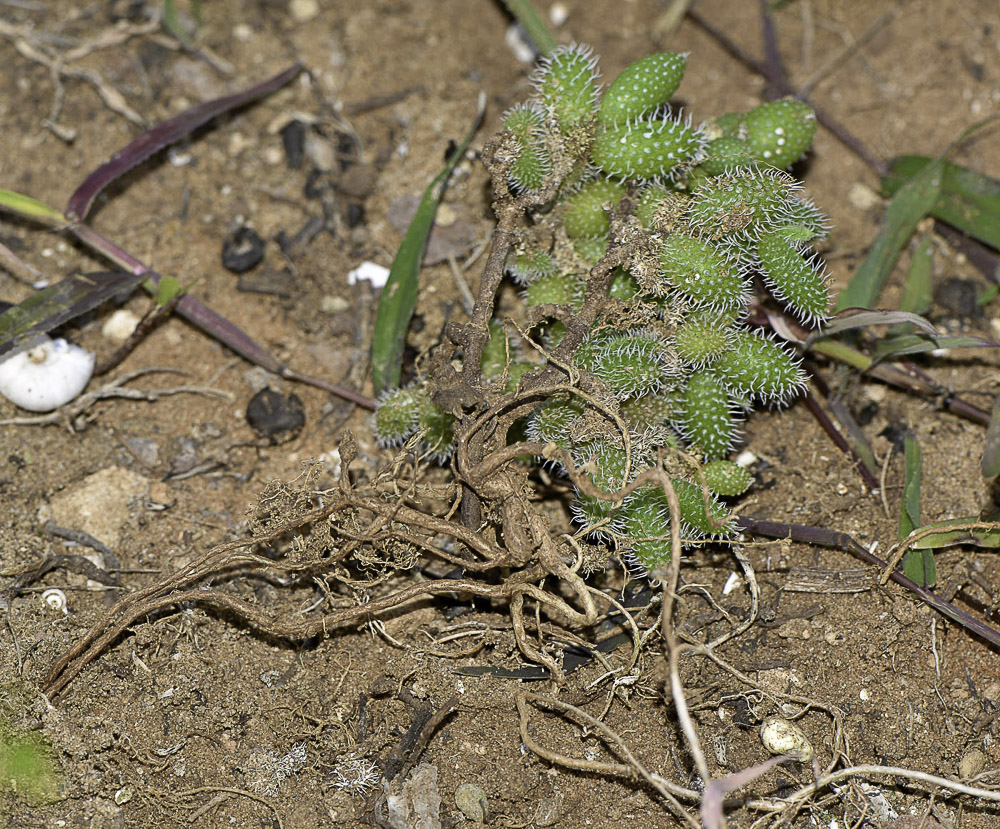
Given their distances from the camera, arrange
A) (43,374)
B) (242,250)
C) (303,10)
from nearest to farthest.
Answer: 1. (43,374)
2. (242,250)
3. (303,10)

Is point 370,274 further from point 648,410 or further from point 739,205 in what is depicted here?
point 739,205

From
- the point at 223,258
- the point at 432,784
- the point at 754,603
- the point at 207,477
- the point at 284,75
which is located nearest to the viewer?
the point at 432,784

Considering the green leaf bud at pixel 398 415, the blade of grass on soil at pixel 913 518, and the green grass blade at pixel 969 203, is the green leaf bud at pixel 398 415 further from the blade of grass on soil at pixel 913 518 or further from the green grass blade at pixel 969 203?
the green grass blade at pixel 969 203

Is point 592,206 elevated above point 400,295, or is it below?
above

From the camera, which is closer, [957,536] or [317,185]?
[957,536]

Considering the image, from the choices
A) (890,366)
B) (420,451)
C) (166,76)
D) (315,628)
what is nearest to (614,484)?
(420,451)

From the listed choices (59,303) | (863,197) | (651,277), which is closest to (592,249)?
(651,277)

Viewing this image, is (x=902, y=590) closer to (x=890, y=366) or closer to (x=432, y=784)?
(x=890, y=366)
